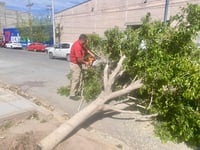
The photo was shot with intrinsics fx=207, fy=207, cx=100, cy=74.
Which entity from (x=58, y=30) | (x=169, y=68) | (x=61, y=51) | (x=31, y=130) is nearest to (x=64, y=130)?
(x=31, y=130)

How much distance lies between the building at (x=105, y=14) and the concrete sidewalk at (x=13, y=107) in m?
16.9

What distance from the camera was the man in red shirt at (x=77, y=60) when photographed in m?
Result: 5.70

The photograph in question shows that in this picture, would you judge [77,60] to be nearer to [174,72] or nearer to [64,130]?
[64,130]

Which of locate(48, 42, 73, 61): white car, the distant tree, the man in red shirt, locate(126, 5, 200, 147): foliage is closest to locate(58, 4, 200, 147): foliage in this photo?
locate(126, 5, 200, 147): foliage

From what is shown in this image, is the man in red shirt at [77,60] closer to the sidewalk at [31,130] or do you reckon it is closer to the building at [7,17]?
the sidewalk at [31,130]

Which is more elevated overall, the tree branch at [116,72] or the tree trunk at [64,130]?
the tree branch at [116,72]

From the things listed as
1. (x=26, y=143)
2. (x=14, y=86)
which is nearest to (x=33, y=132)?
(x=26, y=143)

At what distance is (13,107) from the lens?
16.5ft

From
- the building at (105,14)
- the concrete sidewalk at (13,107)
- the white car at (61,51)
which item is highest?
the building at (105,14)

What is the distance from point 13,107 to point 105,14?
24112mm

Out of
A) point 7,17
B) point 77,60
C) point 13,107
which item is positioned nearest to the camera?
point 13,107

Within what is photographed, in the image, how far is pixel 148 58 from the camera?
4418 mm

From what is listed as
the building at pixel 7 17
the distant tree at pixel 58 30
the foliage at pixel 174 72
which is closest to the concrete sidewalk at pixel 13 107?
the foliage at pixel 174 72

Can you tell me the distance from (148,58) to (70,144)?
2.34 m
